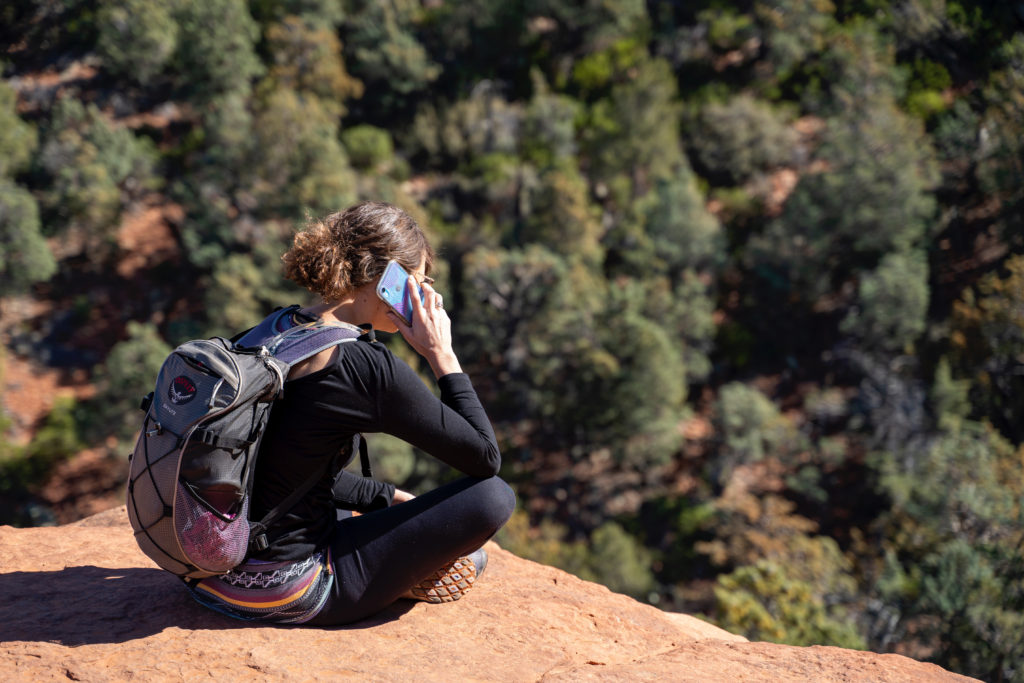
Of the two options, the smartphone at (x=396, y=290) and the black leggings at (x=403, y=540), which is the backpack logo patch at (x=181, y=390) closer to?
the smartphone at (x=396, y=290)

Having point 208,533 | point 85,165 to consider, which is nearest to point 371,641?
point 208,533

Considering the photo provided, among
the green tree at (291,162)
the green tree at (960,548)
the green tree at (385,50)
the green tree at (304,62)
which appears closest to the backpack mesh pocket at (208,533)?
the green tree at (960,548)

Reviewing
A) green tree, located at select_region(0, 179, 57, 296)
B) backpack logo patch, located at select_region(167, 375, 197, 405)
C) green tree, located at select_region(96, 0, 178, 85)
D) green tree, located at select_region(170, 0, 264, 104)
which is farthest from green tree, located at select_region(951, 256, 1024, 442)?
green tree, located at select_region(0, 179, 57, 296)

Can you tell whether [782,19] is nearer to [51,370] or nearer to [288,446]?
[51,370]

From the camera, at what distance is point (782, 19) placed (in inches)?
1103

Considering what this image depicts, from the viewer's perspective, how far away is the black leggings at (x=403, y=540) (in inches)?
92.9

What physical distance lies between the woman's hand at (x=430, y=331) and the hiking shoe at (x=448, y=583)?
2.50 ft

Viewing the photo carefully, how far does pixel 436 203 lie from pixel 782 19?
1474cm

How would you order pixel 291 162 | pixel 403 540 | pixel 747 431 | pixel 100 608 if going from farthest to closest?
pixel 747 431
pixel 291 162
pixel 100 608
pixel 403 540

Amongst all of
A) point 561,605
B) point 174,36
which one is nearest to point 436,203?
point 174,36

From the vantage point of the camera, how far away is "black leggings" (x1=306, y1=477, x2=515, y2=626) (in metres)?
2.36

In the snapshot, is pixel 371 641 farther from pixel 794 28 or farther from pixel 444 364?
pixel 794 28

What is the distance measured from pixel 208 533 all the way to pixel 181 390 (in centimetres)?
39

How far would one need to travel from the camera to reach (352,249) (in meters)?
2.27
